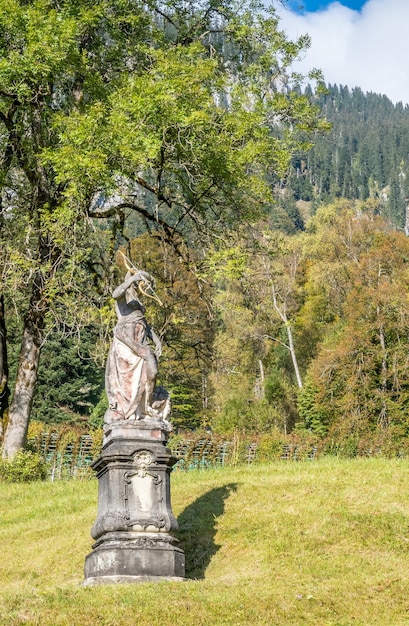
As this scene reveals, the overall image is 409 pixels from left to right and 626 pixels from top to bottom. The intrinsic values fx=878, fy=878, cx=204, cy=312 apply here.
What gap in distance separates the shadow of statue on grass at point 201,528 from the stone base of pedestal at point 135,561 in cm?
116

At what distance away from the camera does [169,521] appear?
11.6 m

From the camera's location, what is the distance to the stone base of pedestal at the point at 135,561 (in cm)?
1116

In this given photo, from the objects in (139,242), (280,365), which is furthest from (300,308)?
(139,242)

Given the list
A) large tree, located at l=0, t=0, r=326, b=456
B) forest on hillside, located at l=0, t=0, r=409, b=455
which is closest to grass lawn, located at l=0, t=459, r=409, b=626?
forest on hillside, located at l=0, t=0, r=409, b=455

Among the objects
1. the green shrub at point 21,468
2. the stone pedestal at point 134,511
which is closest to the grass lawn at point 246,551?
the stone pedestal at point 134,511

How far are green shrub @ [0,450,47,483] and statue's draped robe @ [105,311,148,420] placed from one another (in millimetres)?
8434

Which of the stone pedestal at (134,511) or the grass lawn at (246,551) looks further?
the stone pedestal at (134,511)

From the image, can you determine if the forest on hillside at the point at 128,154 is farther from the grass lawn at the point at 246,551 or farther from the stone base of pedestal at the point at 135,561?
the stone base of pedestal at the point at 135,561

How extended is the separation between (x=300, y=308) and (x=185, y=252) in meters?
31.2

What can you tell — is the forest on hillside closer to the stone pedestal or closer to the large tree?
the large tree

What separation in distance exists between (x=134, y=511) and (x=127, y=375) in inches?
76.4

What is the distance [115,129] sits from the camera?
18.7 meters

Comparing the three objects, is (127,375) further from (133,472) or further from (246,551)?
(246,551)

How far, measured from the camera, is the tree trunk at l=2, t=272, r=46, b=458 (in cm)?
2083
